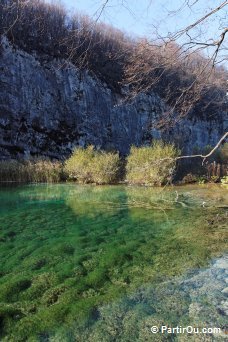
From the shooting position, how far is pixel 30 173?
14.6 meters

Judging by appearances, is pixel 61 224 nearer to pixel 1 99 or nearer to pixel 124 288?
pixel 124 288

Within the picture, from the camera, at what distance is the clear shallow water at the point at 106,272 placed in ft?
9.02

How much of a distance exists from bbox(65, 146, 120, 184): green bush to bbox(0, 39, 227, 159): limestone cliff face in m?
4.96

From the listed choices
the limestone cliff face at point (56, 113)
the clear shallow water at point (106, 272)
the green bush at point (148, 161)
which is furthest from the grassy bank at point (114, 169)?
the clear shallow water at point (106, 272)

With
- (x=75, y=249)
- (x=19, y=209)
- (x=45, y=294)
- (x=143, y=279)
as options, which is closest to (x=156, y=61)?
(x=143, y=279)

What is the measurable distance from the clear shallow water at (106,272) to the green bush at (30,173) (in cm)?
711

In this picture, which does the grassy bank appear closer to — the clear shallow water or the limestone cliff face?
the limestone cliff face

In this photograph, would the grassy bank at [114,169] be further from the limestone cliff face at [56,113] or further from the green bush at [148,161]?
the limestone cliff face at [56,113]

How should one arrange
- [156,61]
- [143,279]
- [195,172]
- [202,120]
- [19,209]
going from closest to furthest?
[156,61]
[143,279]
[19,209]
[195,172]
[202,120]

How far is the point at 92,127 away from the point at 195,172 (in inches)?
377

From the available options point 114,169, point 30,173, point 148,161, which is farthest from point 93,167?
point 30,173

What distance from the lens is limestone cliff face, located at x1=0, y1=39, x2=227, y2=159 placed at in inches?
745

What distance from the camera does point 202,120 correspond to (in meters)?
30.0

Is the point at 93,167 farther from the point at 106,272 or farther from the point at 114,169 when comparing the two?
the point at 106,272
